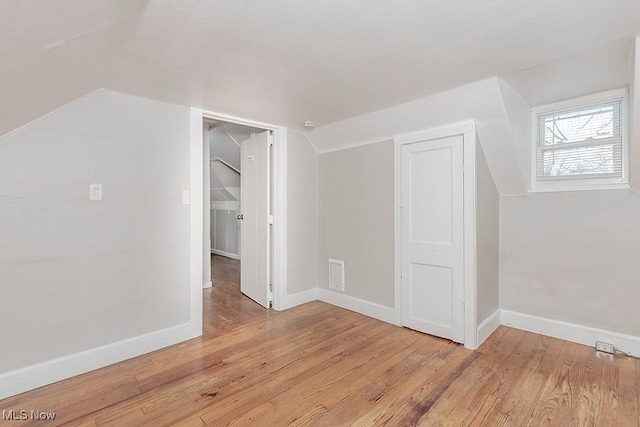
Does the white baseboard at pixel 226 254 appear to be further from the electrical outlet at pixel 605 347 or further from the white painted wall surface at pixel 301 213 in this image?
the electrical outlet at pixel 605 347

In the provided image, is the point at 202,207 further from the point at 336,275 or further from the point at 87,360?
the point at 336,275

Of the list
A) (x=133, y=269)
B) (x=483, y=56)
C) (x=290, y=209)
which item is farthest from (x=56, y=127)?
(x=483, y=56)

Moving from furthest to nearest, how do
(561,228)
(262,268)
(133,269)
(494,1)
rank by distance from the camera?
1. (262,268)
2. (561,228)
3. (133,269)
4. (494,1)

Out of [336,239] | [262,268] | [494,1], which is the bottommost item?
[262,268]

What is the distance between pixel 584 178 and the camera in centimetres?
265

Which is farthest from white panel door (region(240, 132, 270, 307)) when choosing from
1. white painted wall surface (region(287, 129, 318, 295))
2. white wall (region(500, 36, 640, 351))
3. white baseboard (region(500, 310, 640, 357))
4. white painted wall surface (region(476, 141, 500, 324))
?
white baseboard (region(500, 310, 640, 357))

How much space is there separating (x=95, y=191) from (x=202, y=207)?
2.76 feet

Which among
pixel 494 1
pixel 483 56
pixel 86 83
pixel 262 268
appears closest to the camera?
pixel 494 1

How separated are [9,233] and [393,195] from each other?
9.98 feet

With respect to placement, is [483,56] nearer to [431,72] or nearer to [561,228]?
[431,72]

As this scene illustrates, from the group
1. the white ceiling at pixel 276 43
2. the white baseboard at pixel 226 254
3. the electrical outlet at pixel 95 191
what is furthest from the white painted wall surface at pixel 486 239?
the white baseboard at pixel 226 254

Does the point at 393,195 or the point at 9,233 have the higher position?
the point at 393,195

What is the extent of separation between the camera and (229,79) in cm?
213

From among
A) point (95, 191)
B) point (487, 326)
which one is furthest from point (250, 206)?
point (487, 326)
